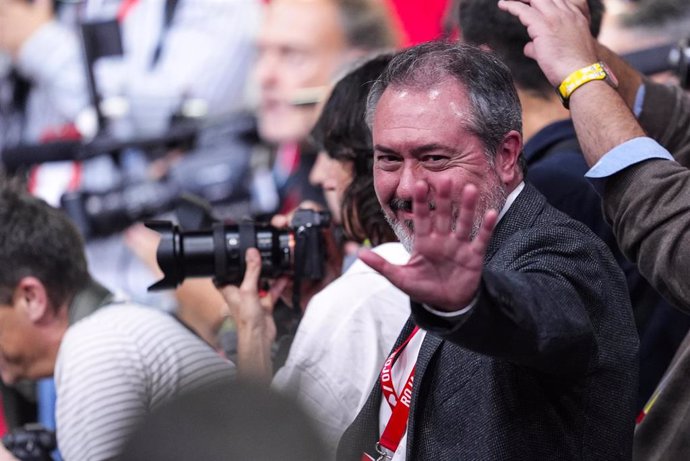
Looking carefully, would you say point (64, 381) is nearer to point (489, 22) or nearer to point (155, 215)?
point (489, 22)

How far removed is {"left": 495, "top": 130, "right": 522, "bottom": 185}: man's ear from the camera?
5.99 ft

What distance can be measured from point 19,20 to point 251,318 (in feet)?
7.38

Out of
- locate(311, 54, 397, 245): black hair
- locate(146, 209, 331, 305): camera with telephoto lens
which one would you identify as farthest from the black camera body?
locate(311, 54, 397, 245): black hair

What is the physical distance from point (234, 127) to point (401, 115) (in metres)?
2.53

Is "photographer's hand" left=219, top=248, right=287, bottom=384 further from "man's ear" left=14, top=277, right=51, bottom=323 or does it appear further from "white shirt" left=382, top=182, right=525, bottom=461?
"white shirt" left=382, top=182, right=525, bottom=461

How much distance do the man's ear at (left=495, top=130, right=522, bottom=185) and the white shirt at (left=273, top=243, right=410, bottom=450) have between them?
1.45 feet

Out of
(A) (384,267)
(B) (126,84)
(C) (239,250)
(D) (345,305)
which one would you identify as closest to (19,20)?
(B) (126,84)

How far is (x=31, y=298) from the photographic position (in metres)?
3.19

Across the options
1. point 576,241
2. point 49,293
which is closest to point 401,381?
point 576,241

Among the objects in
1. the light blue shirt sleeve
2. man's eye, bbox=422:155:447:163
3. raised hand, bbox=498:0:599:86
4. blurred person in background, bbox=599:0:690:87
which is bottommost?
blurred person in background, bbox=599:0:690:87

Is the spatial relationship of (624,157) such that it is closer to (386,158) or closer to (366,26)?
(386,158)

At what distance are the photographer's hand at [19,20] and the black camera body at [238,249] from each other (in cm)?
204

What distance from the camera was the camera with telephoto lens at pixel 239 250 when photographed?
8.74ft

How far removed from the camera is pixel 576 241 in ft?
5.56
